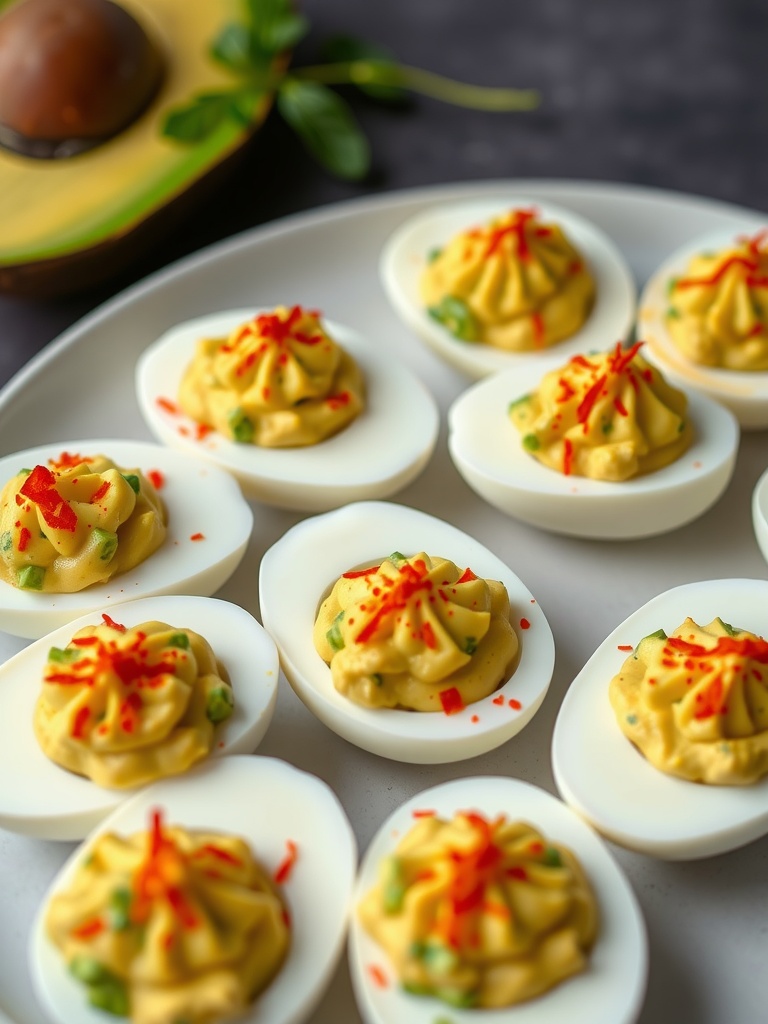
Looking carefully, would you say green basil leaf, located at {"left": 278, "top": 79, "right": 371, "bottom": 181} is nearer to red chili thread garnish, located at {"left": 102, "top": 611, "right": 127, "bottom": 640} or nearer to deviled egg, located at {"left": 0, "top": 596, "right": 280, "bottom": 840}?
deviled egg, located at {"left": 0, "top": 596, "right": 280, "bottom": 840}

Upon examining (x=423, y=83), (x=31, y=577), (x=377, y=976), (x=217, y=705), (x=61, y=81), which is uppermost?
(x=61, y=81)

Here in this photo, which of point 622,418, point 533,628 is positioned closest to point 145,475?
point 533,628

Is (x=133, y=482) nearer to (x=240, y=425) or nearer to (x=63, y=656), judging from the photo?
(x=240, y=425)

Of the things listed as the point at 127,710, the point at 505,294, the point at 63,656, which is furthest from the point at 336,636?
the point at 505,294

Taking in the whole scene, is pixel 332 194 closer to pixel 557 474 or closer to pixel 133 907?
pixel 557 474

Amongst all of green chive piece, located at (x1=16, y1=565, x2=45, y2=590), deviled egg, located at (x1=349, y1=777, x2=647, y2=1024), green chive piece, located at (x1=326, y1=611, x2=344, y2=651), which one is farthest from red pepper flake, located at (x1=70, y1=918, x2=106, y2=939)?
green chive piece, located at (x1=16, y1=565, x2=45, y2=590)

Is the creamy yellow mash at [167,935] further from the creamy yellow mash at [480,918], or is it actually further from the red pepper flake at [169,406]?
the red pepper flake at [169,406]
